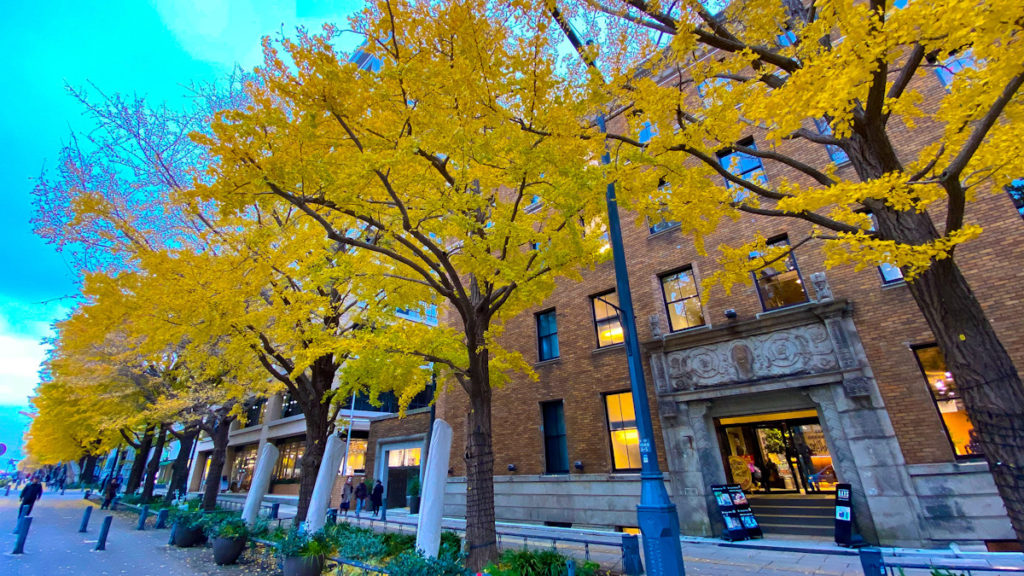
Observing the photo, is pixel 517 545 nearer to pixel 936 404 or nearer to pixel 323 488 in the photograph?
pixel 323 488

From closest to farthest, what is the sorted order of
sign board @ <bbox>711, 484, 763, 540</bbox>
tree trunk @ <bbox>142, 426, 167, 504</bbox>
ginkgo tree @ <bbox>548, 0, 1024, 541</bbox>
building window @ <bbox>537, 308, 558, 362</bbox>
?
ginkgo tree @ <bbox>548, 0, 1024, 541</bbox> < sign board @ <bbox>711, 484, 763, 540</bbox> < building window @ <bbox>537, 308, 558, 362</bbox> < tree trunk @ <bbox>142, 426, 167, 504</bbox>

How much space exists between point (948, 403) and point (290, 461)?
1420 inches

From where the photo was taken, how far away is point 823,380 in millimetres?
10312

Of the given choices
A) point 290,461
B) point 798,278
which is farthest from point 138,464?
point 798,278

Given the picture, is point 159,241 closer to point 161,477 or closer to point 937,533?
point 937,533

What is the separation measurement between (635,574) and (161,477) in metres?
70.7

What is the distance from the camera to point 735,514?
34.4 ft

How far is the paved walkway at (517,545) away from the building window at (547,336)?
601 cm

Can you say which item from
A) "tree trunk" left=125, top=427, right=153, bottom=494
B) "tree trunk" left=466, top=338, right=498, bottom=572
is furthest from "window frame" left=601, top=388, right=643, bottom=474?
"tree trunk" left=125, top=427, right=153, bottom=494

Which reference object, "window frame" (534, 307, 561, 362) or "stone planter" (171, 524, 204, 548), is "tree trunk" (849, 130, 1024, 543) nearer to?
"window frame" (534, 307, 561, 362)

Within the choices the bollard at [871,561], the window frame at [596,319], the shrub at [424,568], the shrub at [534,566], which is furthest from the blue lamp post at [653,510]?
the window frame at [596,319]

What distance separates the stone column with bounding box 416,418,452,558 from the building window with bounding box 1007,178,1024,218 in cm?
1408

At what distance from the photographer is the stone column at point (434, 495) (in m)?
7.77

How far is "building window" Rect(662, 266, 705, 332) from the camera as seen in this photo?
1316 centimetres
